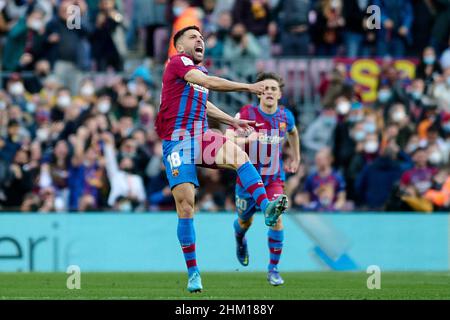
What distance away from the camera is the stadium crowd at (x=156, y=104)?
2208 centimetres

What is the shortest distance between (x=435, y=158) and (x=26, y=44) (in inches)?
330

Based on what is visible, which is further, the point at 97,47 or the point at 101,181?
the point at 97,47

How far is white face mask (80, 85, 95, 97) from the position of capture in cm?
2392

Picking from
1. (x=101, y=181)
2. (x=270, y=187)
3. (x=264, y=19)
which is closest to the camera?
(x=270, y=187)

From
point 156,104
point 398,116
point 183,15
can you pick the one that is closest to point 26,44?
point 156,104

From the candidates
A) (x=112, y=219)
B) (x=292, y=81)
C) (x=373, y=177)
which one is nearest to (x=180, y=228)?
(x=112, y=219)

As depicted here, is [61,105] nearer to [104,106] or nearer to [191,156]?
[104,106]

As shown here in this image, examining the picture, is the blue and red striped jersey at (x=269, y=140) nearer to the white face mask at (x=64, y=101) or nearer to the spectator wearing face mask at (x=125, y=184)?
the spectator wearing face mask at (x=125, y=184)

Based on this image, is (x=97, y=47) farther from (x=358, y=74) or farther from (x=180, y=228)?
(x=180, y=228)

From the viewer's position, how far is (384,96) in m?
24.1

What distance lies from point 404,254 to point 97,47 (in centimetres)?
772

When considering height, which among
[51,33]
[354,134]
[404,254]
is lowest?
[404,254]

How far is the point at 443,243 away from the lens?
68.5 feet

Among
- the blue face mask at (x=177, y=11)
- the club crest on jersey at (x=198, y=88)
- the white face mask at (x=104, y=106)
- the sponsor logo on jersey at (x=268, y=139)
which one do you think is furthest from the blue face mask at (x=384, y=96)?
the club crest on jersey at (x=198, y=88)
